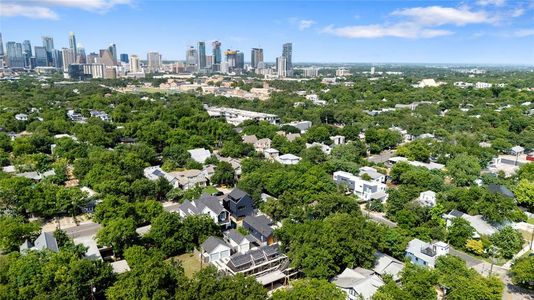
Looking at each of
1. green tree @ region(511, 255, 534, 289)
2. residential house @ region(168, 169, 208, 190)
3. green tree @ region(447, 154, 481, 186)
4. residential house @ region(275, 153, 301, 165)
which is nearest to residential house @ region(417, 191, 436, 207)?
green tree @ region(447, 154, 481, 186)

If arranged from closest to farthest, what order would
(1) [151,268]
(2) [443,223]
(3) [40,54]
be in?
(1) [151,268] < (2) [443,223] < (3) [40,54]

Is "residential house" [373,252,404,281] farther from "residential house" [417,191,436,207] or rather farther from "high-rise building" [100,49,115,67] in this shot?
"high-rise building" [100,49,115,67]

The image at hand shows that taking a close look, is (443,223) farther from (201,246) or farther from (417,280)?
(201,246)

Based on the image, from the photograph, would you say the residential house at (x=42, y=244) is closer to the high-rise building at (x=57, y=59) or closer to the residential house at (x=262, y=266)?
the residential house at (x=262, y=266)

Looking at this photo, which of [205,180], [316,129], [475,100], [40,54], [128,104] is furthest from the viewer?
[40,54]

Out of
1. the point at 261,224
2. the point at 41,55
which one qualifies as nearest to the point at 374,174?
the point at 261,224

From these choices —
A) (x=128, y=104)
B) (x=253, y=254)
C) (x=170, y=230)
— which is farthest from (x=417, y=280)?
(x=128, y=104)
